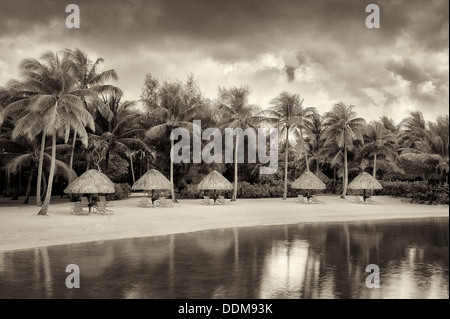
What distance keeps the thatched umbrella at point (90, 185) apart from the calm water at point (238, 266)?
21.5 feet

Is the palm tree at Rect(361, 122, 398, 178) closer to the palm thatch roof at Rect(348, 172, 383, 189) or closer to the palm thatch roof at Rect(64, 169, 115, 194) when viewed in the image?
the palm thatch roof at Rect(348, 172, 383, 189)

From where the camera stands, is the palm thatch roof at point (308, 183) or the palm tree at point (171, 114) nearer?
the palm tree at point (171, 114)

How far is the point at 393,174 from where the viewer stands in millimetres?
37875

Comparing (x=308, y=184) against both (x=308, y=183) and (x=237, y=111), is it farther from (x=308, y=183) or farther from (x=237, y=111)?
(x=237, y=111)

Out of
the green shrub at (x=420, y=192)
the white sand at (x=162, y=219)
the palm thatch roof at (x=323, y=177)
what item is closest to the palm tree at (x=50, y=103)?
the white sand at (x=162, y=219)

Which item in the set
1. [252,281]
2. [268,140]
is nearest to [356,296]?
[252,281]

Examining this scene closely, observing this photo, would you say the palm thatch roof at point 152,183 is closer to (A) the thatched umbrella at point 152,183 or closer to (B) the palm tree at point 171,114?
(A) the thatched umbrella at point 152,183

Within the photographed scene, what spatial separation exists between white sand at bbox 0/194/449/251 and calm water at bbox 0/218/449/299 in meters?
1.27

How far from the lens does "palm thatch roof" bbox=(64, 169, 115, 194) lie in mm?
19266

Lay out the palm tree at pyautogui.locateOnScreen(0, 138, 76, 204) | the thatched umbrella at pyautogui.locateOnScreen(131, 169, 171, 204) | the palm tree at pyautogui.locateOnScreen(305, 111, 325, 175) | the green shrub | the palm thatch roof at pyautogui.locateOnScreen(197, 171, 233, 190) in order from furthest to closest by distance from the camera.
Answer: the palm tree at pyautogui.locateOnScreen(305, 111, 325, 175) < the green shrub < the palm thatch roof at pyautogui.locateOnScreen(197, 171, 233, 190) < the thatched umbrella at pyautogui.locateOnScreen(131, 169, 171, 204) < the palm tree at pyautogui.locateOnScreen(0, 138, 76, 204)

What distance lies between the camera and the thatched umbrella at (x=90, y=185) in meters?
19.3

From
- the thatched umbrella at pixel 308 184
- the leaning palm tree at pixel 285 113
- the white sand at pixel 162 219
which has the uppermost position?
the leaning palm tree at pixel 285 113

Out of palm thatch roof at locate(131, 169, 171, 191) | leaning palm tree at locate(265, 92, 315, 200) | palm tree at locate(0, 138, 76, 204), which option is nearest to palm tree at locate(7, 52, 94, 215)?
palm tree at locate(0, 138, 76, 204)

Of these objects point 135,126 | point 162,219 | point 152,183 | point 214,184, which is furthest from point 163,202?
point 135,126
